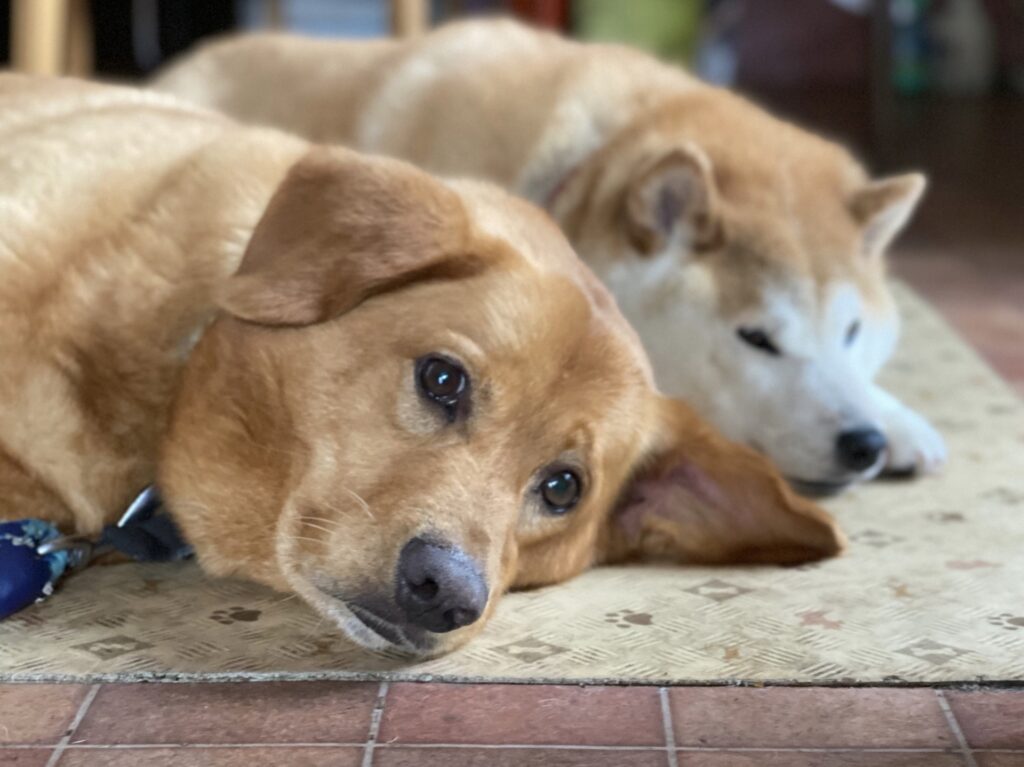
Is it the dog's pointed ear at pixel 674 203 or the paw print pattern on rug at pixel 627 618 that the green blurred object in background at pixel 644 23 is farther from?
the paw print pattern on rug at pixel 627 618

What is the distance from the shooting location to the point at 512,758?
60.0 inches

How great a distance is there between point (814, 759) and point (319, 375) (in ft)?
2.68

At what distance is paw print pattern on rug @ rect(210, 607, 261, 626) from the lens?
184 cm

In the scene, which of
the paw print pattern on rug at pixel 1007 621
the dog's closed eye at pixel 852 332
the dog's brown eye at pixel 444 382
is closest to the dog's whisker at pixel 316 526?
the dog's brown eye at pixel 444 382

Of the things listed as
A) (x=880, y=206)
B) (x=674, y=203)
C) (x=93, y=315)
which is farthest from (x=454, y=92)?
(x=93, y=315)

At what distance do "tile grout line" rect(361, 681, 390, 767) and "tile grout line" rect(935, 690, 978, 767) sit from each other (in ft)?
2.30

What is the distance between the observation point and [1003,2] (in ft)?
29.3

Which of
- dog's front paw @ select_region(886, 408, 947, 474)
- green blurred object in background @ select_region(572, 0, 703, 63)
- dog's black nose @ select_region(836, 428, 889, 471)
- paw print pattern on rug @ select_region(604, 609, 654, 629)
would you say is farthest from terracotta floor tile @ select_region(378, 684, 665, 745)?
green blurred object in background @ select_region(572, 0, 703, 63)

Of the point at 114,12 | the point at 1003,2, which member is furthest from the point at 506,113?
the point at 1003,2

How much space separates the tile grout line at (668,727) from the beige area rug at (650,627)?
0.12 ft

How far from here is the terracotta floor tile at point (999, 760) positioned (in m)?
1.54

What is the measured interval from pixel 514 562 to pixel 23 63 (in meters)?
2.76

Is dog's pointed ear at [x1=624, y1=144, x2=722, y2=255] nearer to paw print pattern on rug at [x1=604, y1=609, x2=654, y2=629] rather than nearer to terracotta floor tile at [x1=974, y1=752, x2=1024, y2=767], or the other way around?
paw print pattern on rug at [x1=604, y1=609, x2=654, y2=629]

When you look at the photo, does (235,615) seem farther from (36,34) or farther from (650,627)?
(36,34)
